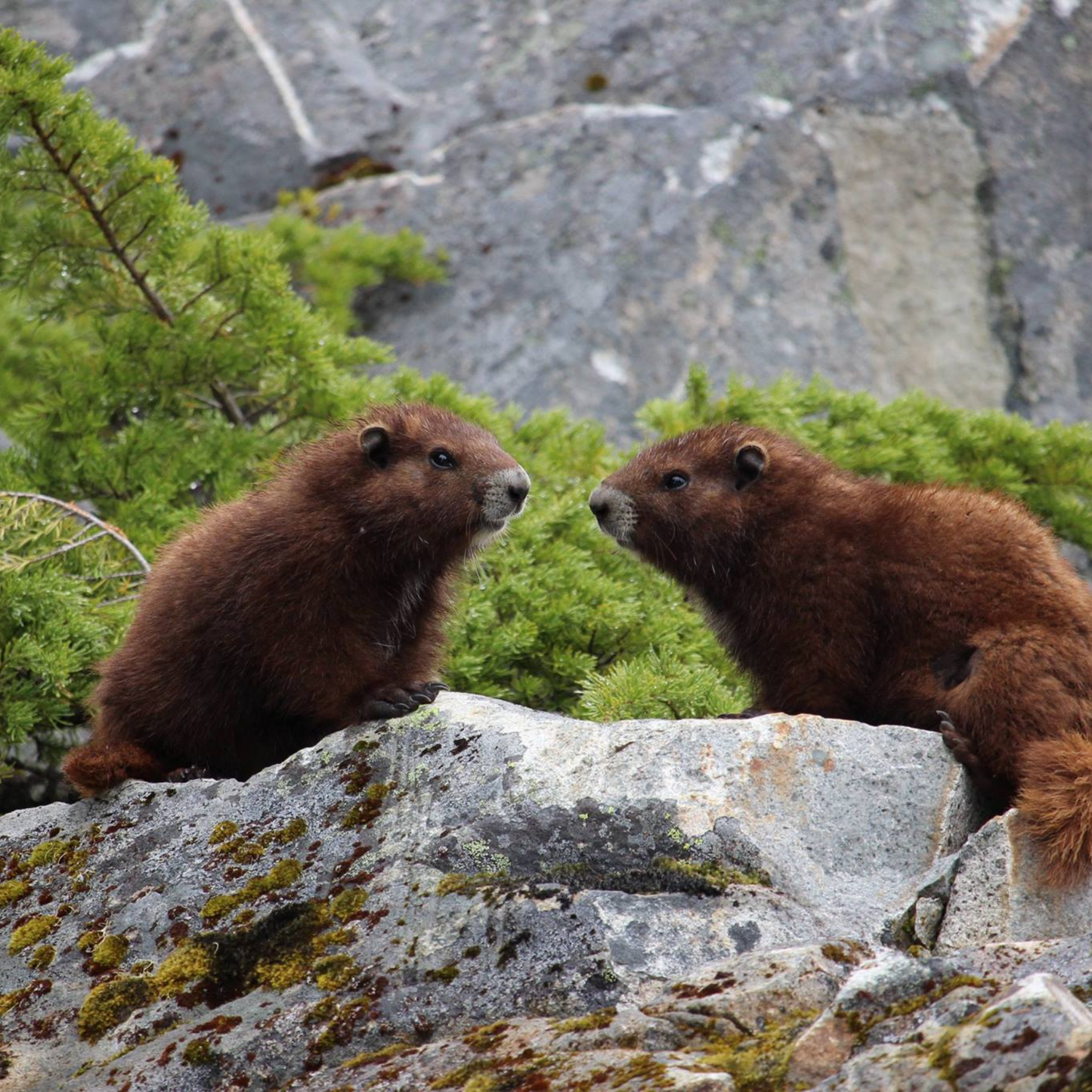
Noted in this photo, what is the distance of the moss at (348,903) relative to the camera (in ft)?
15.4

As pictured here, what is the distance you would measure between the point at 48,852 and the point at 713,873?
271 centimetres

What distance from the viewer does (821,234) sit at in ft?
45.6

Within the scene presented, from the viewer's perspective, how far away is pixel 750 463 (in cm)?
695

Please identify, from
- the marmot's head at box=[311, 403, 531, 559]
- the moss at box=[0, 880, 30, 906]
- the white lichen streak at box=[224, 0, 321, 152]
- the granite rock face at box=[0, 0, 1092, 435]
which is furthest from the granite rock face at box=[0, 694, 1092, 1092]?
the white lichen streak at box=[224, 0, 321, 152]

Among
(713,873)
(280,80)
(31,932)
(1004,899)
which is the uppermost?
(280,80)

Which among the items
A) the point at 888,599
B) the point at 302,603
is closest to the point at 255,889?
the point at 302,603

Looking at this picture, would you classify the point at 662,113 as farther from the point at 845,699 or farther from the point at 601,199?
the point at 845,699

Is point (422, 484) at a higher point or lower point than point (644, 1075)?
higher

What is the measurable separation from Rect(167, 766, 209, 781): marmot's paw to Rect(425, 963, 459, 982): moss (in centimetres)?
210

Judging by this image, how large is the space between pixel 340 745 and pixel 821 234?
32.5ft

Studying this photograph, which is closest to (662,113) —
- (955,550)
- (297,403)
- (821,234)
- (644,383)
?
(821,234)

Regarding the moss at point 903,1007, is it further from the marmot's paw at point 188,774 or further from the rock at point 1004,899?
the marmot's paw at point 188,774

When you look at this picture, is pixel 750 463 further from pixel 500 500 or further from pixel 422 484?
pixel 422 484

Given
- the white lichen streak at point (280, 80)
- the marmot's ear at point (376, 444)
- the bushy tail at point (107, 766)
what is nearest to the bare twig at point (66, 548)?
the bushy tail at point (107, 766)
